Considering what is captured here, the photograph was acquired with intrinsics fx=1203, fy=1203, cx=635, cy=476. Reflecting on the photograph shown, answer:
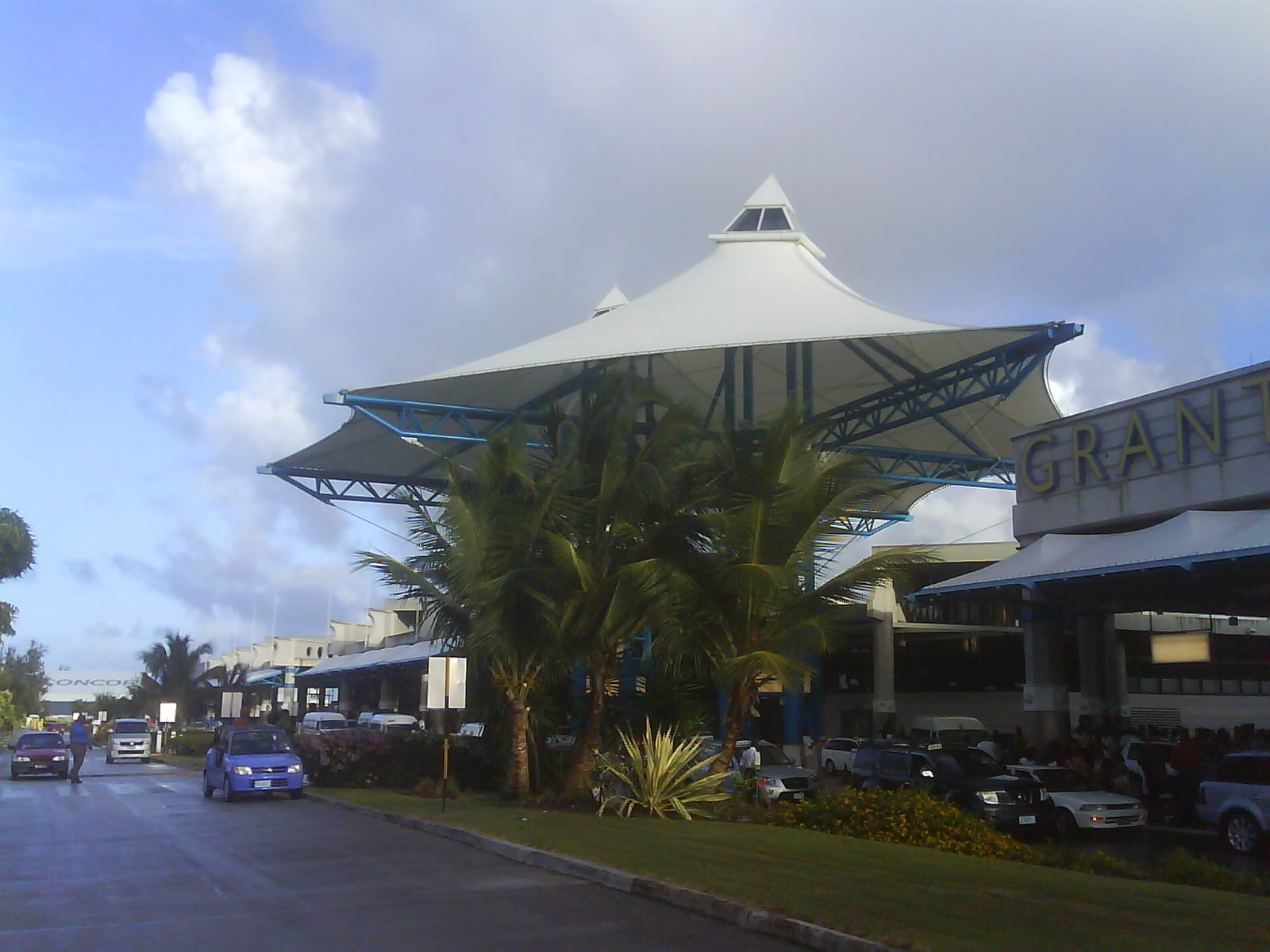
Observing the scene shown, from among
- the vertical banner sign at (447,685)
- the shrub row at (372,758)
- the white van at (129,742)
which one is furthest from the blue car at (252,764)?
the white van at (129,742)

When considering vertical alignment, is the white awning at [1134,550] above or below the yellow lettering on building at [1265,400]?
below

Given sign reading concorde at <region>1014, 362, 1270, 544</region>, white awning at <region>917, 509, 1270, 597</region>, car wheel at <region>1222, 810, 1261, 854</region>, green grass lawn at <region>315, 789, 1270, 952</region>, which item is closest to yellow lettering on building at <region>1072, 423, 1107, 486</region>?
sign reading concorde at <region>1014, 362, 1270, 544</region>

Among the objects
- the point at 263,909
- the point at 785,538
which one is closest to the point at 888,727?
the point at 785,538

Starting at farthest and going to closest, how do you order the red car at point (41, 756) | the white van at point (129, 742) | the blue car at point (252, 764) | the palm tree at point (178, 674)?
1. the palm tree at point (178, 674)
2. the white van at point (129, 742)
3. the red car at point (41, 756)
4. the blue car at point (252, 764)

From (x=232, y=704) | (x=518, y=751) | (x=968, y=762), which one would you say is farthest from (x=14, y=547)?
(x=968, y=762)

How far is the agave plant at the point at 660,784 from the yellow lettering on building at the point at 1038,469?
10563 mm

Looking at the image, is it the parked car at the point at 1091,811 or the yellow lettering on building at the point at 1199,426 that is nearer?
the parked car at the point at 1091,811

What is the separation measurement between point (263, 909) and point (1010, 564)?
1685cm

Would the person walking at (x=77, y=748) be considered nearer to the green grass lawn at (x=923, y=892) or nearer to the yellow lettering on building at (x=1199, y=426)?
the green grass lawn at (x=923, y=892)

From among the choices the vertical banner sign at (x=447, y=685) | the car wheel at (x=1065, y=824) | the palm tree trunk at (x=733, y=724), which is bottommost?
the car wheel at (x=1065, y=824)

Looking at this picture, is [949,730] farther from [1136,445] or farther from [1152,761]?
[1136,445]

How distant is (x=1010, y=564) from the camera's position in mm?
23641

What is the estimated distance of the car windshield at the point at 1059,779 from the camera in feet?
66.7

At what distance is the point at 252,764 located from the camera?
2462 cm
